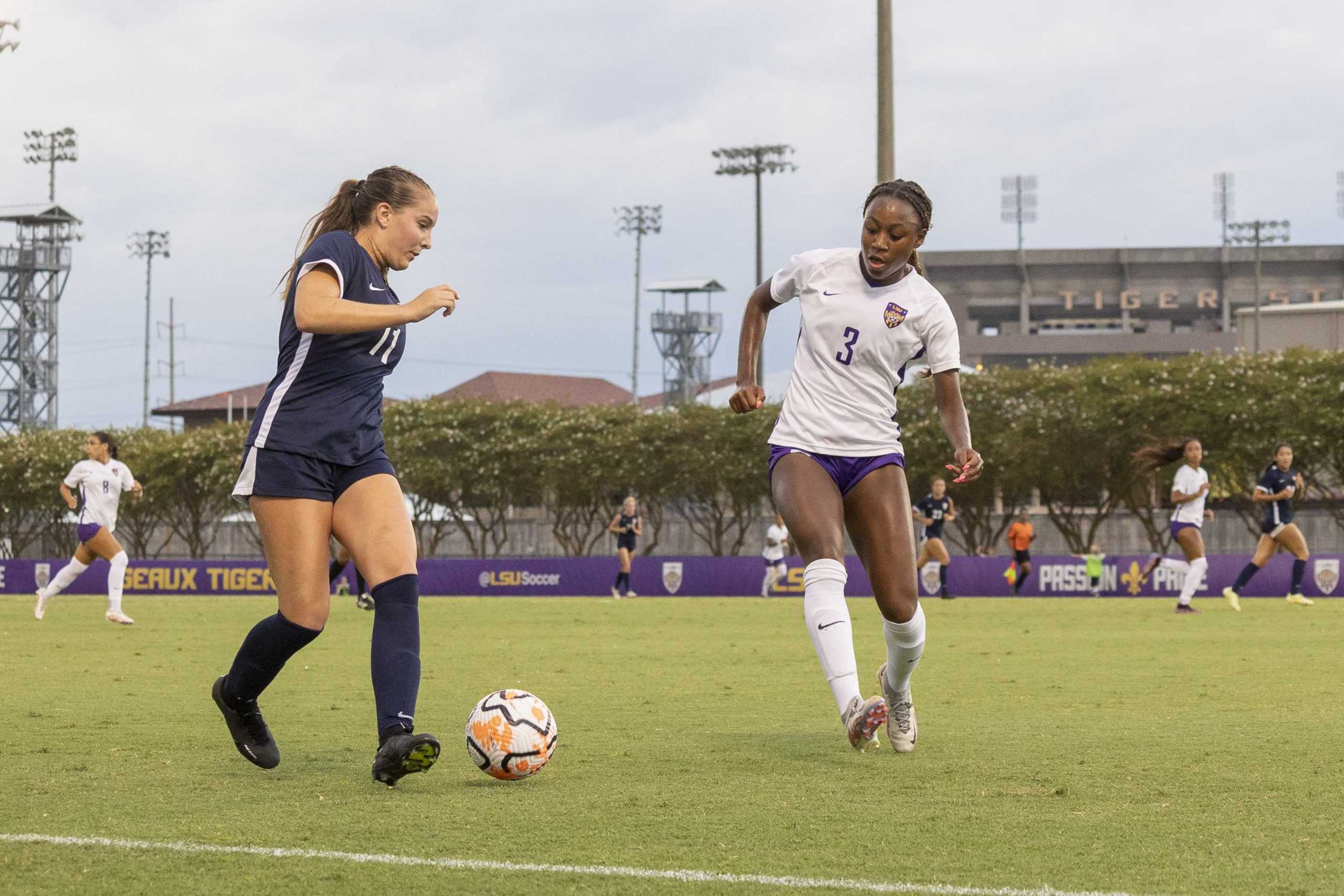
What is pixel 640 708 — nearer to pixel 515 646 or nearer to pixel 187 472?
pixel 515 646

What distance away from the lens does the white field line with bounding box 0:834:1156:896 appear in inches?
146

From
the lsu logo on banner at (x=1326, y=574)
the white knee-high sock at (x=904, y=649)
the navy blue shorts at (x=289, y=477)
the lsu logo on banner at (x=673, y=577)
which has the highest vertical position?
the navy blue shorts at (x=289, y=477)

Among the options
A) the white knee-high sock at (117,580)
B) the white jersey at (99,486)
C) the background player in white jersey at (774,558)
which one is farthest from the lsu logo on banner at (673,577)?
the white jersey at (99,486)

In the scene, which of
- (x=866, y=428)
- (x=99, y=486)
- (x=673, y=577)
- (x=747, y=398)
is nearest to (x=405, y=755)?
(x=747, y=398)

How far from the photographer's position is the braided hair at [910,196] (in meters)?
6.61

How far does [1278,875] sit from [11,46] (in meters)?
36.4

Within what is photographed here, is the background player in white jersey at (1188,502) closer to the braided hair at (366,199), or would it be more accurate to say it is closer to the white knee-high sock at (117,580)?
the white knee-high sock at (117,580)

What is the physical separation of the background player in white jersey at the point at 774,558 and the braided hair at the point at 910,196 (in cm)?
2330

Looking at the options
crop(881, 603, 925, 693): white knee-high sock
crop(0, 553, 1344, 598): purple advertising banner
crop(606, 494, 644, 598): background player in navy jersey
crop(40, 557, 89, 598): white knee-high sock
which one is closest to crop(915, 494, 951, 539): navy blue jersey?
crop(0, 553, 1344, 598): purple advertising banner

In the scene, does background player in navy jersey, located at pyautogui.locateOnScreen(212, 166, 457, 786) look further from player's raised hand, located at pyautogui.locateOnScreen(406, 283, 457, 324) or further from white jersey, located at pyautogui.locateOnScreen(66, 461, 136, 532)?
white jersey, located at pyautogui.locateOnScreen(66, 461, 136, 532)

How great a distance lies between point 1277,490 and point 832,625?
54.7 ft

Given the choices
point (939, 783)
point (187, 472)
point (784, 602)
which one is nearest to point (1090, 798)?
point (939, 783)

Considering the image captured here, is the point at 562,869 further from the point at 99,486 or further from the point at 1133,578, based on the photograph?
the point at 1133,578

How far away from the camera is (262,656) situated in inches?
225
